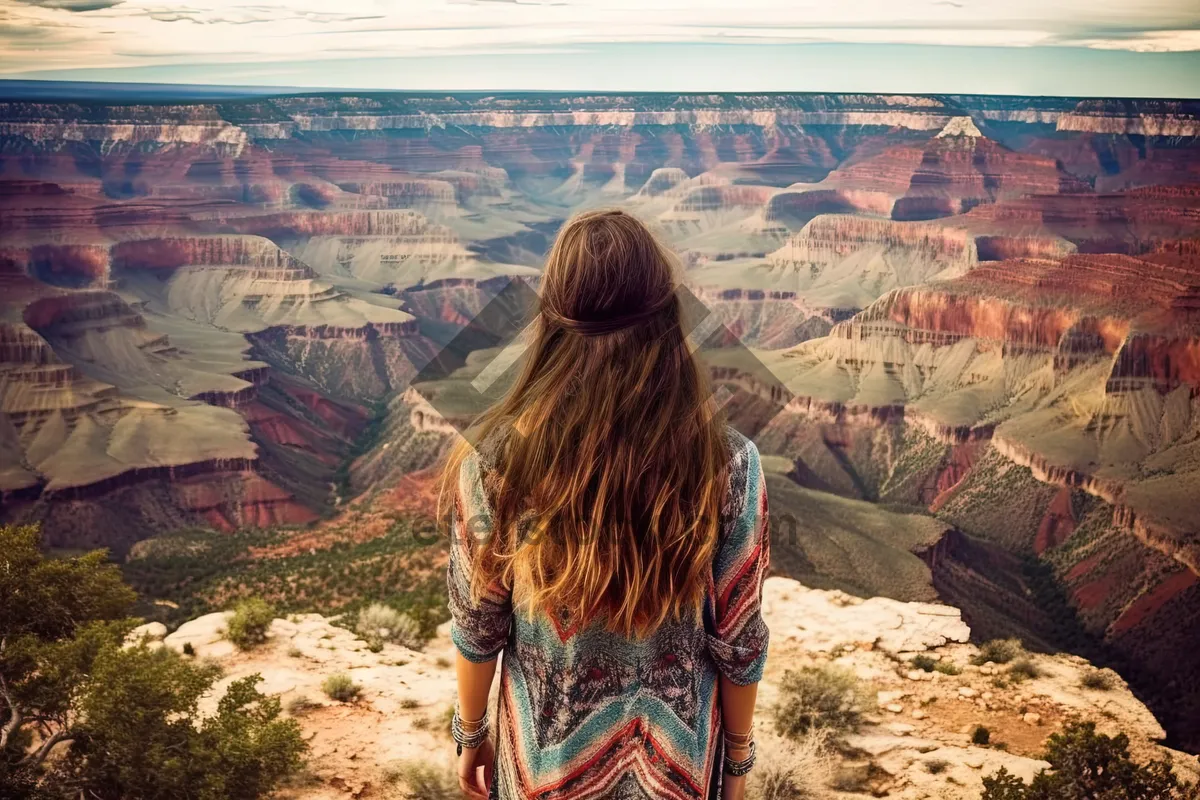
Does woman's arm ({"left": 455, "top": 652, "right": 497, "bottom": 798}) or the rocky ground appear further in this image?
the rocky ground

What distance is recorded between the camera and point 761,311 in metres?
74.0

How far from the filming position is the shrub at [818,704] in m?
11.8

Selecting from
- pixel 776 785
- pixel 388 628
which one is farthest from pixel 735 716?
pixel 388 628

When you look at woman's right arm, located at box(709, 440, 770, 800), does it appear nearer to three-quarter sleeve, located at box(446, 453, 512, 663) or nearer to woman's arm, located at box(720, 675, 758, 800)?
woman's arm, located at box(720, 675, 758, 800)

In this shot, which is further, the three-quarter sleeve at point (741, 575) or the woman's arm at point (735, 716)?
the woman's arm at point (735, 716)

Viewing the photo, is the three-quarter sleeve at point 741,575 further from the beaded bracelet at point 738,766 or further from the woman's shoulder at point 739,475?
the beaded bracelet at point 738,766

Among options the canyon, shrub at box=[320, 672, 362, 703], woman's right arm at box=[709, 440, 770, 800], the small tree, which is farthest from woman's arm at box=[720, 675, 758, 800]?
shrub at box=[320, 672, 362, 703]

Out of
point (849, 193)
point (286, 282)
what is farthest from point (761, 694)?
point (849, 193)

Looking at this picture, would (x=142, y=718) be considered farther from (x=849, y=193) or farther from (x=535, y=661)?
(x=849, y=193)

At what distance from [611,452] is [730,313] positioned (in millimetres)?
68932

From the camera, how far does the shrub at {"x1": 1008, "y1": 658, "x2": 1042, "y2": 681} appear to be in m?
14.5

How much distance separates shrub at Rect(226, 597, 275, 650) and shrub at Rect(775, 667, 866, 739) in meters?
7.48

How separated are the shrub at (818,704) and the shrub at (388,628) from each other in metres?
6.08

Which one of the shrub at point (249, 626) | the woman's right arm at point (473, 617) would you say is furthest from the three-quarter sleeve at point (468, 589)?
the shrub at point (249, 626)
